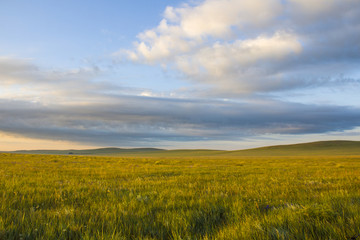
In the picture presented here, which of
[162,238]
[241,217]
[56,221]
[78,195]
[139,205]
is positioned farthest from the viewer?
[78,195]

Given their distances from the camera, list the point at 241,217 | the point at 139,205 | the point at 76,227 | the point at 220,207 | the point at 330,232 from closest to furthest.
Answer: the point at 330,232 < the point at 76,227 < the point at 241,217 < the point at 220,207 < the point at 139,205

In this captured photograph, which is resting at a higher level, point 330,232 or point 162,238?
point 330,232

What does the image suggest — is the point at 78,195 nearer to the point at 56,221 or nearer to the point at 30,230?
the point at 56,221

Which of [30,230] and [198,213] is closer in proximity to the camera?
[30,230]

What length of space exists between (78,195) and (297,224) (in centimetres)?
523

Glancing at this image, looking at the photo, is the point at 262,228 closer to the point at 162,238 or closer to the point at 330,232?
the point at 330,232

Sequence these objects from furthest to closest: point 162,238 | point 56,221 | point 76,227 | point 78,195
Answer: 1. point 78,195
2. point 56,221
3. point 76,227
4. point 162,238

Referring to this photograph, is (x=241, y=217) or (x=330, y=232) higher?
(x=330, y=232)

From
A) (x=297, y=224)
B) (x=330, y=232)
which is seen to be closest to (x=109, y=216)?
(x=297, y=224)

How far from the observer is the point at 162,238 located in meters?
2.88

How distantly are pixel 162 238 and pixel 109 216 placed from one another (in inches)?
52.7

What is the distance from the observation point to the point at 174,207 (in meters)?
4.56

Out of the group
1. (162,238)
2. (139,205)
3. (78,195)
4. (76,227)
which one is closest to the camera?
(162,238)

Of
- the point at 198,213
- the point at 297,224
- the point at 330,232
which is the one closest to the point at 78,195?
the point at 198,213
